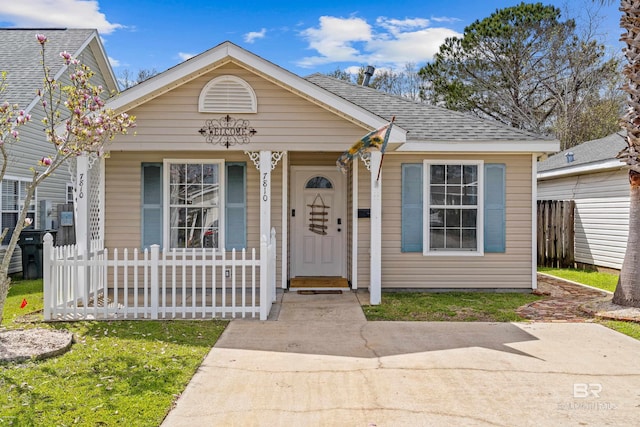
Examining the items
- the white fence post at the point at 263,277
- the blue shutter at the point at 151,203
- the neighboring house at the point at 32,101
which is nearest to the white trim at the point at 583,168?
the white fence post at the point at 263,277

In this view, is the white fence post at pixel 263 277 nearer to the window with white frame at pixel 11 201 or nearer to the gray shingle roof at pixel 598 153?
the window with white frame at pixel 11 201

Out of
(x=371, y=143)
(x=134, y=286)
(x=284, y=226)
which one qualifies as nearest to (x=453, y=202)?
(x=371, y=143)

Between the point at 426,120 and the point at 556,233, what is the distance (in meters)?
5.87

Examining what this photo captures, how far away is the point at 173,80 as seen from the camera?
7.86 metres

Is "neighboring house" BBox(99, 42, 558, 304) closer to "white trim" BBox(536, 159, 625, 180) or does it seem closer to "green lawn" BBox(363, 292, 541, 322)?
"green lawn" BBox(363, 292, 541, 322)

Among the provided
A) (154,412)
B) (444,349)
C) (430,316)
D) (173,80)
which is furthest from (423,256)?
(154,412)

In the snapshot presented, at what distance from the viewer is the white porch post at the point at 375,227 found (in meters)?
7.97

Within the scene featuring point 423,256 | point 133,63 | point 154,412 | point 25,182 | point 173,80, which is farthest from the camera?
point 133,63

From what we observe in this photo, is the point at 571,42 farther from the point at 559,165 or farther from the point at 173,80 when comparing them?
the point at 173,80

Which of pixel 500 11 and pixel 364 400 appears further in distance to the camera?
pixel 500 11

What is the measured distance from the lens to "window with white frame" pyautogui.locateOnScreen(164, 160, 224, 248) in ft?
30.2

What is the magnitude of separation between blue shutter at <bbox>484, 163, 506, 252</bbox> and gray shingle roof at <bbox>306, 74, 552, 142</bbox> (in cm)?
62

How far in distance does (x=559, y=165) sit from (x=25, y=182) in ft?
47.7

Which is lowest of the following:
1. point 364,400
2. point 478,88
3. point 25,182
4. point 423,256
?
point 364,400
